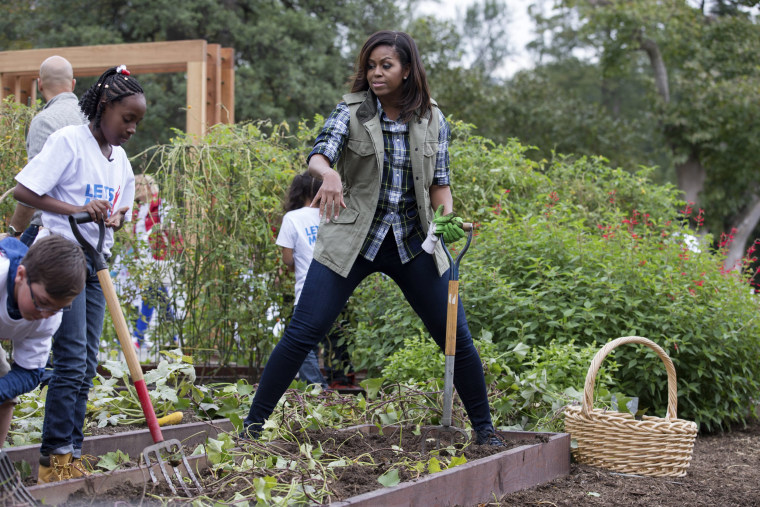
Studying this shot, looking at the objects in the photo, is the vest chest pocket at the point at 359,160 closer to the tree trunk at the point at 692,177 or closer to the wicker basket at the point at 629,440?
the wicker basket at the point at 629,440

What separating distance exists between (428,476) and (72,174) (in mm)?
1754

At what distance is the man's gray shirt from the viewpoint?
4184 mm

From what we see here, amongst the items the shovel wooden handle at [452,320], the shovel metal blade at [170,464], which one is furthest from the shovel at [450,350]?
the shovel metal blade at [170,464]

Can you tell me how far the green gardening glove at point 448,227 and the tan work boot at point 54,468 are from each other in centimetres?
169

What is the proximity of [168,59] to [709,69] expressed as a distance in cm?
1365

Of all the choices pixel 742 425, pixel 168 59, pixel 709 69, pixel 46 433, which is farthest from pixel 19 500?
pixel 709 69

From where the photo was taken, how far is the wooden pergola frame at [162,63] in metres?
9.23

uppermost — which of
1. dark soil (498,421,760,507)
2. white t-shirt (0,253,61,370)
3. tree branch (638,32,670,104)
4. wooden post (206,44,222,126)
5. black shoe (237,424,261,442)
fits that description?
tree branch (638,32,670,104)

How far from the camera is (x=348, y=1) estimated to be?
875 inches

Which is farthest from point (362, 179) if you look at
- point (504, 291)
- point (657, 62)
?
point (657, 62)

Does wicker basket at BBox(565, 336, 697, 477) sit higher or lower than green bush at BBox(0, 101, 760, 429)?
lower

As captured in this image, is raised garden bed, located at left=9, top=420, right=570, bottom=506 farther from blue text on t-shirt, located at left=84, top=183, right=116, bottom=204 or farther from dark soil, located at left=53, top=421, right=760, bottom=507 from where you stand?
blue text on t-shirt, located at left=84, top=183, right=116, bottom=204

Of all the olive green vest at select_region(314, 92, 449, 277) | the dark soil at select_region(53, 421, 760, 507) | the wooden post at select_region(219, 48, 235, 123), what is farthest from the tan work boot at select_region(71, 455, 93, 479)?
the wooden post at select_region(219, 48, 235, 123)

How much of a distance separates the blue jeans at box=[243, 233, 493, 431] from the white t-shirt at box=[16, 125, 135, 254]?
85cm
